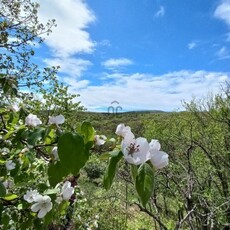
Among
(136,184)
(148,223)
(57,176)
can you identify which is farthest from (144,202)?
(148,223)

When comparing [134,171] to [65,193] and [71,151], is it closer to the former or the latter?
[71,151]

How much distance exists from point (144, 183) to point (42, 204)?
594 mm

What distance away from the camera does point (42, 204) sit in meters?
1.13

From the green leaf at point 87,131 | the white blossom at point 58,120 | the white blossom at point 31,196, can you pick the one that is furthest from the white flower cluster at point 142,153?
the white blossom at point 31,196

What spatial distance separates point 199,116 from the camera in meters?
12.6

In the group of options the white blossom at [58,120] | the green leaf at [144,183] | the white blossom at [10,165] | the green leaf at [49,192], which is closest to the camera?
the green leaf at [144,183]

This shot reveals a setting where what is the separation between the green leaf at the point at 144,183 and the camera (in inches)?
25.4

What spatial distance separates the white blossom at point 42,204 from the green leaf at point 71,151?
425 mm

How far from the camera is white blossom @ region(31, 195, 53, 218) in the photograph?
3.63 feet

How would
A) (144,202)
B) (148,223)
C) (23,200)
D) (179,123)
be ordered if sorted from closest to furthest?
(144,202) → (23,200) → (148,223) → (179,123)

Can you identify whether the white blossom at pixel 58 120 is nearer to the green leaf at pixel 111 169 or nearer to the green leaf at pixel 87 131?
the green leaf at pixel 87 131

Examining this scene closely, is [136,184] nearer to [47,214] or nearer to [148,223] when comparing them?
[47,214]

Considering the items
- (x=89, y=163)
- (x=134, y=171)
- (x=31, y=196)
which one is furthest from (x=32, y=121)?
(x=89, y=163)

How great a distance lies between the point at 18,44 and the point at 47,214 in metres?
10.0
